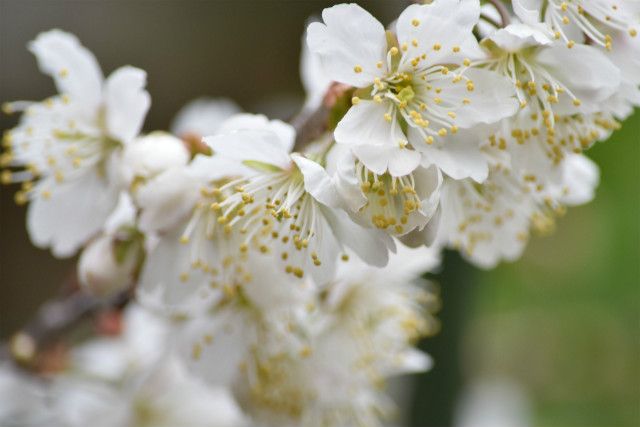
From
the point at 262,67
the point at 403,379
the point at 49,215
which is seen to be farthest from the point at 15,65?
the point at 49,215

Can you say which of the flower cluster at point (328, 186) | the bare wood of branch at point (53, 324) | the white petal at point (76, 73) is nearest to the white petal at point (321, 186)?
the flower cluster at point (328, 186)

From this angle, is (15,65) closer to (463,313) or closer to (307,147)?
(463,313)

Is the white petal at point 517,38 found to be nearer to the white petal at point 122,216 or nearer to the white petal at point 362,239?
the white petal at point 362,239

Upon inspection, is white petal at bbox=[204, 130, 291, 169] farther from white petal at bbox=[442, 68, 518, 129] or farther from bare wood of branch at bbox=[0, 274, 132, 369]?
bare wood of branch at bbox=[0, 274, 132, 369]

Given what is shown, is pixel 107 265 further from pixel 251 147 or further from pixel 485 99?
pixel 485 99

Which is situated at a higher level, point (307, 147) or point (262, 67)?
point (307, 147)

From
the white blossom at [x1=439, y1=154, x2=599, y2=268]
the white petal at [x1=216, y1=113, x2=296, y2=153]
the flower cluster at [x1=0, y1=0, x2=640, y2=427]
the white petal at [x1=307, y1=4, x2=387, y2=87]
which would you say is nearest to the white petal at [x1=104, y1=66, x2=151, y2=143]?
the flower cluster at [x1=0, y1=0, x2=640, y2=427]
